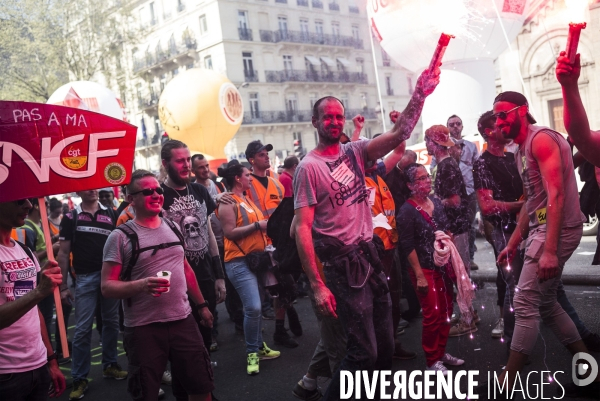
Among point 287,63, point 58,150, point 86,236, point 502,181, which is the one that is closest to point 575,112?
point 502,181

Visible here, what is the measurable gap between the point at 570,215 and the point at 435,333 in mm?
1376

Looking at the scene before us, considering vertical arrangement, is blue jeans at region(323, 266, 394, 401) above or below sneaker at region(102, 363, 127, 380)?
above

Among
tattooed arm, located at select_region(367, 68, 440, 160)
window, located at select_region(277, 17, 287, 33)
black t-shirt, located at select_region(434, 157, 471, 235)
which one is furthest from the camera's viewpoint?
window, located at select_region(277, 17, 287, 33)

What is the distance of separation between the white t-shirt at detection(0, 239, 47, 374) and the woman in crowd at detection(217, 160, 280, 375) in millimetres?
2341

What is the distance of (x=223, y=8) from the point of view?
38.8 meters

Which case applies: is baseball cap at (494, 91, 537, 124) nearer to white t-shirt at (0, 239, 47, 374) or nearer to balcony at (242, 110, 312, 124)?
white t-shirt at (0, 239, 47, 374)

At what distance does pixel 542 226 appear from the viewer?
12.0 feet

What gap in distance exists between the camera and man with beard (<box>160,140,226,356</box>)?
487 centimetres

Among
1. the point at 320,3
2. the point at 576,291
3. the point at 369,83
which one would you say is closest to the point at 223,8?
the point at 320,3

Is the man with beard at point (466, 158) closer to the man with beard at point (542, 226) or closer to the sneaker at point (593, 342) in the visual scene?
the sneaker at point (593, 342)

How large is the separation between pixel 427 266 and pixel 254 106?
37772 millimetres

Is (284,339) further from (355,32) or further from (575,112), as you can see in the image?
(355,32)

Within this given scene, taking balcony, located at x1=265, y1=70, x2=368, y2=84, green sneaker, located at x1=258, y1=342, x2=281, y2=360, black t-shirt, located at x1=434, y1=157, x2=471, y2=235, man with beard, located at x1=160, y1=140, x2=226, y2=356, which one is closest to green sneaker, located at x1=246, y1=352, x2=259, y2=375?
green sneaker, located at x1=258, y1=342, x2=281, y2=360

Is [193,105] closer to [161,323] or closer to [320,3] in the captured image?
[161,323]
